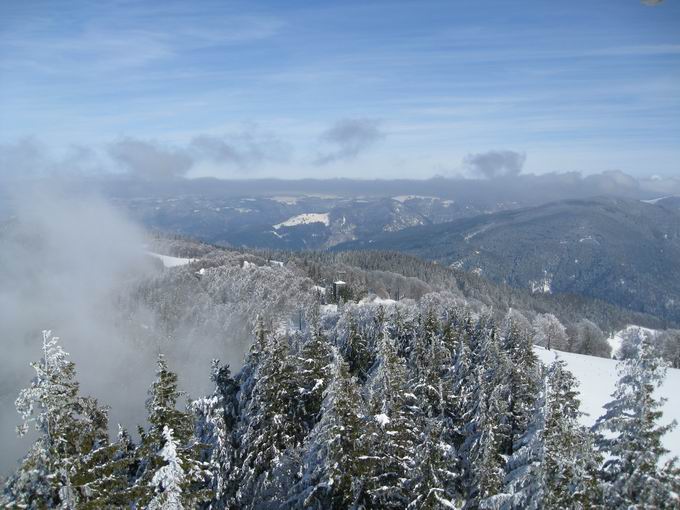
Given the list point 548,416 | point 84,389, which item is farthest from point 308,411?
point 84,389

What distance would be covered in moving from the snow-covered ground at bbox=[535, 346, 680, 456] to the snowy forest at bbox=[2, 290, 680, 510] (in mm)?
18140

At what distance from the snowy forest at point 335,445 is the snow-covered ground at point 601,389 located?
18.1 metres

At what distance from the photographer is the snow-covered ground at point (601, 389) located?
4433 cm

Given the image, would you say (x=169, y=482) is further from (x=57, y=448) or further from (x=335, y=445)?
(x=335, y=445)

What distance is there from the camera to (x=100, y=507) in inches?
483

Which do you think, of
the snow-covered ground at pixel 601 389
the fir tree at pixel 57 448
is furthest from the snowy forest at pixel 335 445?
the snow-covered ground at pixel 601 389

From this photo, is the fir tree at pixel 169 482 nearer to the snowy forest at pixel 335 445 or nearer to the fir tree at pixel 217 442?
the snowy forest at pixel 335 445

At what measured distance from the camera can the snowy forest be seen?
491 inches

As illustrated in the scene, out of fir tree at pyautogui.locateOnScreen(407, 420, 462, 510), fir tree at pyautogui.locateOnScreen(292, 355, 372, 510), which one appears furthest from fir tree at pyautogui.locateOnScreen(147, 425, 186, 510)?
fir tree at pyautogui.locateOnScreen(407, 420, 462, 510)

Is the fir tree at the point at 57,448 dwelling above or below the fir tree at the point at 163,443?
above

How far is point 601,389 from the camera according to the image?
56.8 meters

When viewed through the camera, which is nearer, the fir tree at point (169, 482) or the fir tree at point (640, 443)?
the fir tree at point (169, 482)

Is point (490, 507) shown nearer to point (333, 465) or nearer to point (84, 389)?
point (333, 465)

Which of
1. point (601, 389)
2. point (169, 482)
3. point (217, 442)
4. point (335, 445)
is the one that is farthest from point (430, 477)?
point (601, 389)
